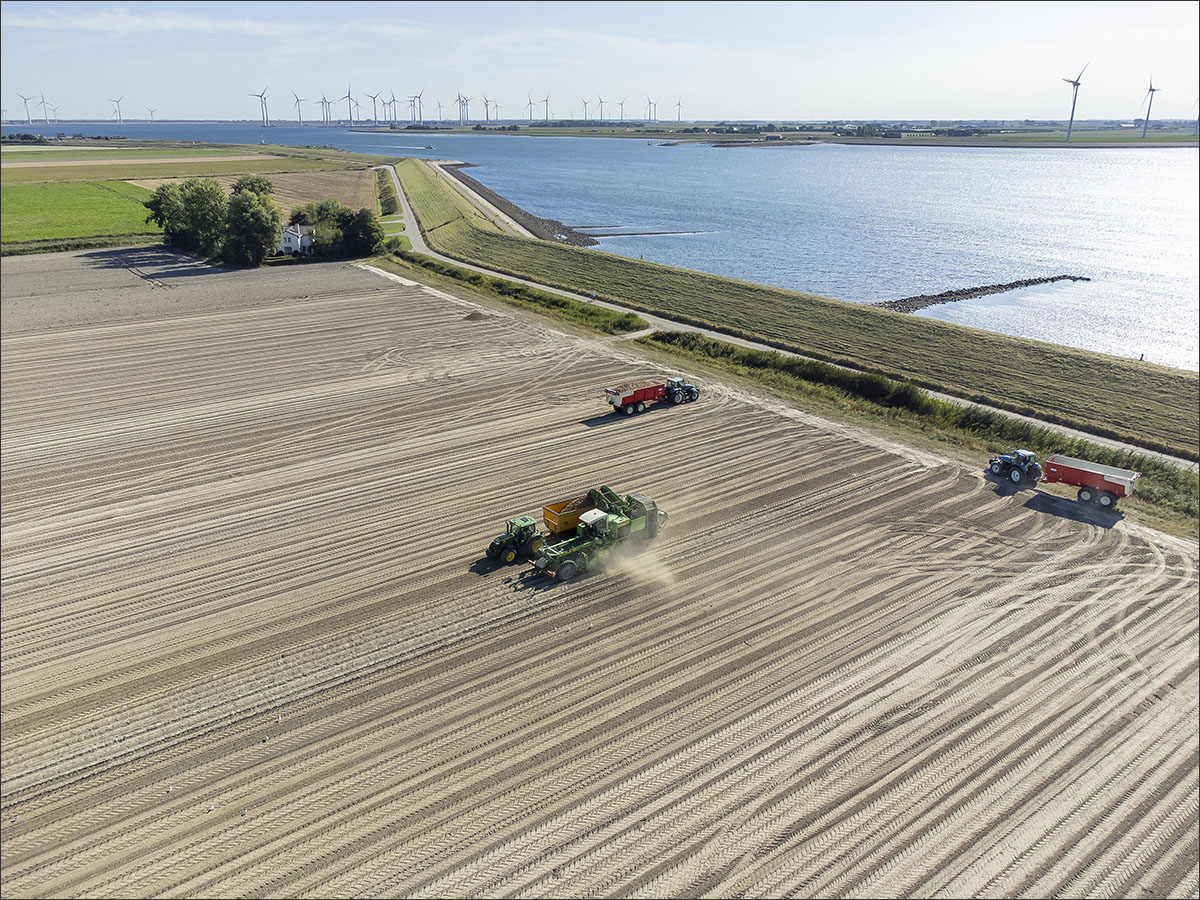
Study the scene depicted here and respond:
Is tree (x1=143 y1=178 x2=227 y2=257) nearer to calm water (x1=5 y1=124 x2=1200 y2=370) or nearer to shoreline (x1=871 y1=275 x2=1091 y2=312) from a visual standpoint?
calm water (x1=5 y1=124 x2=1200 y2=370)

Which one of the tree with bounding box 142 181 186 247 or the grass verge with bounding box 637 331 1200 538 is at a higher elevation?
the tree with bounding box 142 181 186 247

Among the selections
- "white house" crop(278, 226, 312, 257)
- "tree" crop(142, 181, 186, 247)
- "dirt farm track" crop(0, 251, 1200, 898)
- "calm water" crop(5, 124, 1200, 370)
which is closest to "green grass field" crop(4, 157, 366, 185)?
"calm water" crop(5, 124, 1200, 370)

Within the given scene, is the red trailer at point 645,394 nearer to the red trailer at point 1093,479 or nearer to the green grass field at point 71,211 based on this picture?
the red trailer at point 1093,479

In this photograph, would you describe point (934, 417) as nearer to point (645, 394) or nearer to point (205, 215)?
point (645, 394)

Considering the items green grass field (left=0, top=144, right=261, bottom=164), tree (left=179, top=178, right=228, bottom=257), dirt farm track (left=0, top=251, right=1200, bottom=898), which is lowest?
dirt farm track (left=0, top=251, right=1200, bottom=898)

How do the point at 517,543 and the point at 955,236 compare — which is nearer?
the point at 517,543

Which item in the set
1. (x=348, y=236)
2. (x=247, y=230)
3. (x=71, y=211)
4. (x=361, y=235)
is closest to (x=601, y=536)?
(x=247, y=230)

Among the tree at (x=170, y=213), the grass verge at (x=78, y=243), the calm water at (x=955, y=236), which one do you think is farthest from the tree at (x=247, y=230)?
the calm water at (x=955, y=236)
